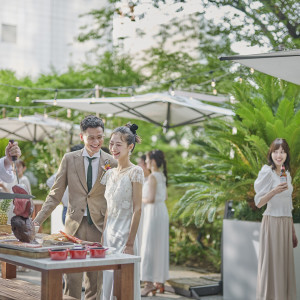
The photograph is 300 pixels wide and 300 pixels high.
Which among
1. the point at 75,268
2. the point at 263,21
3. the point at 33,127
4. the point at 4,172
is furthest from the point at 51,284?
the point at 33,127

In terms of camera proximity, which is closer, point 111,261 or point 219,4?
point 111,261

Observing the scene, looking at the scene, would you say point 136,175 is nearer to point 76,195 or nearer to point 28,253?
point 76,195

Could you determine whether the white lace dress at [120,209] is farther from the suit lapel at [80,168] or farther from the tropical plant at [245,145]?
the tropical plant at [245,145]

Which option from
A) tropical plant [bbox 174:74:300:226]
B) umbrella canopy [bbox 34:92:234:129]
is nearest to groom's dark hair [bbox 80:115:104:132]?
tropical plant [bbox 174:74:300:226]

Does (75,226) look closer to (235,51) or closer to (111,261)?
(111,261)

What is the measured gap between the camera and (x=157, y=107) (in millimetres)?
10633

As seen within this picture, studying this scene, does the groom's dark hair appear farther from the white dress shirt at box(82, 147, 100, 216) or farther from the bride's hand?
the bride's hand

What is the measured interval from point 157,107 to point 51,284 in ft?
23.9

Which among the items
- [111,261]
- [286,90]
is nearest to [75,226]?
[111,261]

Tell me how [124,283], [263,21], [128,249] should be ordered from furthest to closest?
[263,21] → [128,249] → [124,283]

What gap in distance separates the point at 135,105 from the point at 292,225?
→ 4.31 metres

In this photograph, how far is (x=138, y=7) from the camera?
13.6 m

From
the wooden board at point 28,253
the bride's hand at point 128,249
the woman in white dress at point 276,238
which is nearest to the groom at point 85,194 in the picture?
the bride's hand at point 128,249

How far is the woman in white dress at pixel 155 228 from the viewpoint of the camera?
28.8 ft
